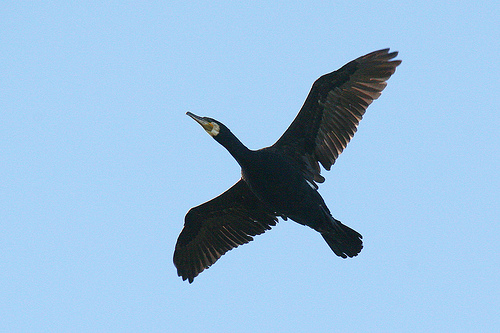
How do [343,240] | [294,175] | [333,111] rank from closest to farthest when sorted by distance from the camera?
[294,175], [343,240], [333,111]

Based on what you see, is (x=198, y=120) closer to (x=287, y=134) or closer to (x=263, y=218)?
(x=287, y=134)

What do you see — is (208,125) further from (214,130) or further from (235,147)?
(235,147)

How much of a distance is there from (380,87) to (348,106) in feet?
1.78

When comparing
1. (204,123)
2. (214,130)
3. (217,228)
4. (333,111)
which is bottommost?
(333,111)

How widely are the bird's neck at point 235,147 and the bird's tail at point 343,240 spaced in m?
1.62

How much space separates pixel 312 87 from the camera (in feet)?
31.8

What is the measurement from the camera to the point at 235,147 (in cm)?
917

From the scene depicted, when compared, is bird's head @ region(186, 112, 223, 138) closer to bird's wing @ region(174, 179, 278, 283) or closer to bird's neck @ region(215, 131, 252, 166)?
bird's neck @ region(215, 131, 252, 166)

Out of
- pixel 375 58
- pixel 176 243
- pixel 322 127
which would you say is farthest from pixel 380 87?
pixel 176 243

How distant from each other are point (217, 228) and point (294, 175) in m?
2.16

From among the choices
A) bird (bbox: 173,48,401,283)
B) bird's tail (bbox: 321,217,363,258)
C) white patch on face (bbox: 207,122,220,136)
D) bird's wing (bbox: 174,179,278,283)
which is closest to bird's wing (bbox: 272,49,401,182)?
bird (bbox: 173,48,401,283)

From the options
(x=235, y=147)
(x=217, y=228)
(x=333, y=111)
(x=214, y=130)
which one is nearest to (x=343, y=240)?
(x=333, y=111)

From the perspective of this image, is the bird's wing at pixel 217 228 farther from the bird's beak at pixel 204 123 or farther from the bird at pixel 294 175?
the bird's beak at pixel 204 123

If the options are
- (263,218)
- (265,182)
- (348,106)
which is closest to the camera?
(265,182)
